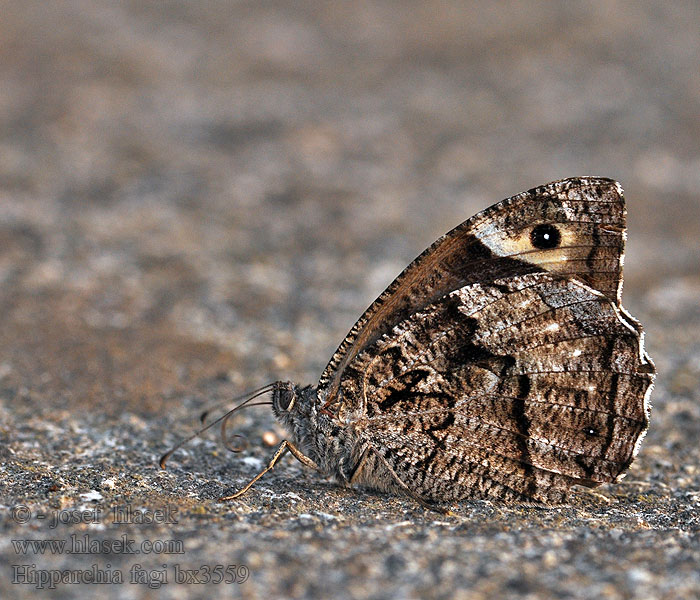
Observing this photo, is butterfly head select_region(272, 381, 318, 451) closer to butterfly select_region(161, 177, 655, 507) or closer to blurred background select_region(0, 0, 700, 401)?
butterfly select_region(161, 177, 655, 507)

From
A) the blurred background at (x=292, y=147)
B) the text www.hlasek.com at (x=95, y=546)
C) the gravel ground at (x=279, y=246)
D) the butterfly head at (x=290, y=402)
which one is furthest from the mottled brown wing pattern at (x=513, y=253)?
the blurred background at (x=292, y=147)

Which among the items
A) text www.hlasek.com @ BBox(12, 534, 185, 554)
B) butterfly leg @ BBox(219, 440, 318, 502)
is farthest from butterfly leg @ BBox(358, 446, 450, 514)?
text www.hlasek.com @ BBox(12, 534, 185, 554)

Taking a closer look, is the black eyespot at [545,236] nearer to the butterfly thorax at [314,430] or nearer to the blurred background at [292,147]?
the butterfly thorax at [314,430]


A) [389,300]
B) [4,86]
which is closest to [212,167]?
[4,86]

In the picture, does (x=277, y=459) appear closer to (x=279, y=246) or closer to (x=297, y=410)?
(x=297, y=410)

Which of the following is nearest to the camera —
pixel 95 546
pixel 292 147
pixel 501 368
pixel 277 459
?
pixel 95 546

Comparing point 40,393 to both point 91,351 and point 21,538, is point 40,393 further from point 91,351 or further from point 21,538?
point 21,538

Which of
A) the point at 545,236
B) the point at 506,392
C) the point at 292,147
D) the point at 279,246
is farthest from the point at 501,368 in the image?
the point at 292,147
